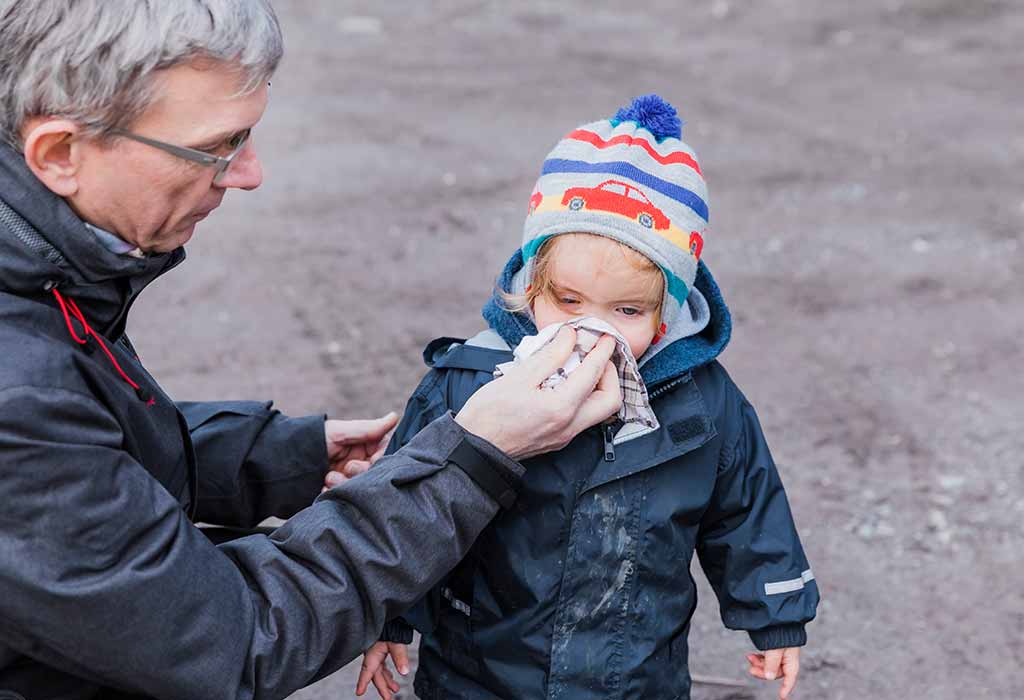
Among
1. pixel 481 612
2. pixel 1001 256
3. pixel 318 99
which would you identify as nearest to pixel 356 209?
pixel 318 99

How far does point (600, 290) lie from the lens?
2.51 metres

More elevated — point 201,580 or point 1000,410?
point 201,580

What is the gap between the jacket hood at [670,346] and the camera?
260 cm

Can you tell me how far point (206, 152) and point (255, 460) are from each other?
103 cm

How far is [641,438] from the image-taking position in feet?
8.44

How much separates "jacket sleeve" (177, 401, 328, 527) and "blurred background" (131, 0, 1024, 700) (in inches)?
36.7

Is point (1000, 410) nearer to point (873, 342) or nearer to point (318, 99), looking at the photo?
point (873, 342)

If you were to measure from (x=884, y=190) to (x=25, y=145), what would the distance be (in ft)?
20.0

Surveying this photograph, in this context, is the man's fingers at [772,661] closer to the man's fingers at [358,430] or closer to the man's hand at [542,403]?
the man's hand at [542,403]

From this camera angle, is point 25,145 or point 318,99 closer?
point 25,145

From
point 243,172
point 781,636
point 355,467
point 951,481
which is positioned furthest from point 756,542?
point 951,481

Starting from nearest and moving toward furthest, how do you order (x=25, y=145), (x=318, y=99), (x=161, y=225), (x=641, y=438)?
(x=25, y=145) < (x=161, y=225) < (x=641, y=438) < (x=318, y=99)

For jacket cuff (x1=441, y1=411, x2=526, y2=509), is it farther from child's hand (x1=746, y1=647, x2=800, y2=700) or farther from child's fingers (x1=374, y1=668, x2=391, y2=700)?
child's hand (x1=746, y1=647, x2=800, y2=700)

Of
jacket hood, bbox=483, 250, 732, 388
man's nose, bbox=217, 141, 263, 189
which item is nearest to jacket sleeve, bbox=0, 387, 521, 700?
jacket hood, bbox=483, 250, 732, 388
